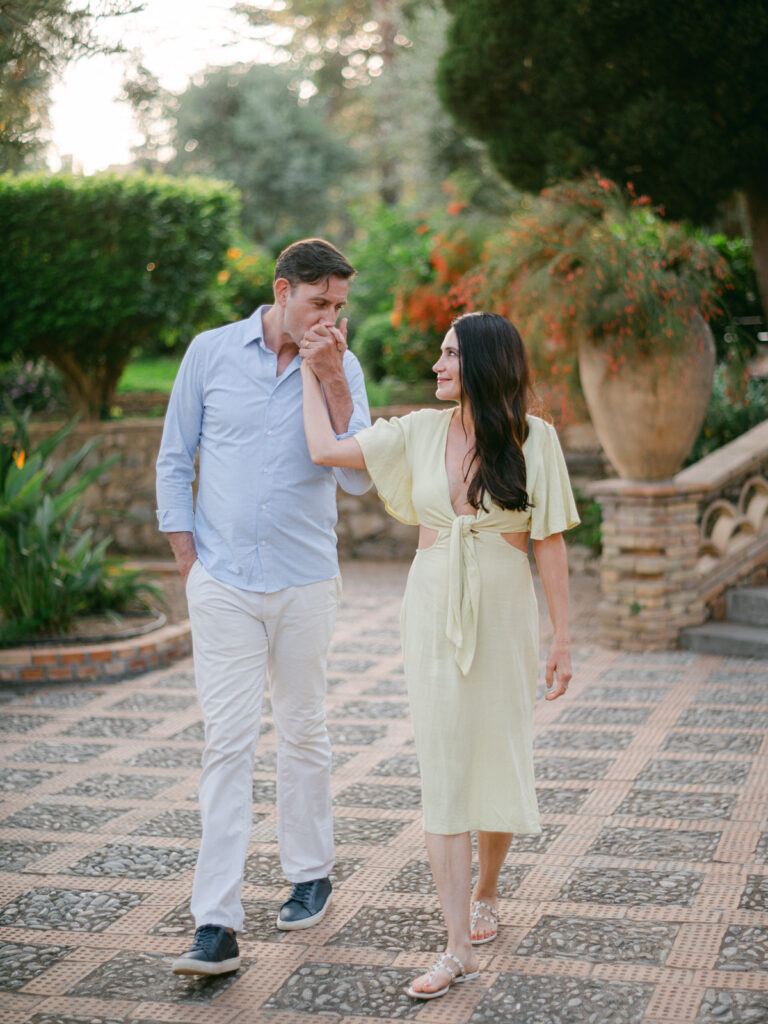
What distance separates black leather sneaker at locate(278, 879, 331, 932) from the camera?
3.40m

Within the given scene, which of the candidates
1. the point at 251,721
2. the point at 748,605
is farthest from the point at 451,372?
the point at 748,605

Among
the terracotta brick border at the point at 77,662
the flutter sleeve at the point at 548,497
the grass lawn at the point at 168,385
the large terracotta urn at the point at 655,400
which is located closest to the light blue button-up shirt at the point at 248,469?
the flutter sleeve at the point at 548,497

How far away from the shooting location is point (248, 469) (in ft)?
10.8

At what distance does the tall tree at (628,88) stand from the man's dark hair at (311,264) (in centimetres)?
561

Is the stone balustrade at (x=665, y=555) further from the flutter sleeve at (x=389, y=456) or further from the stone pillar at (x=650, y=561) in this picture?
the flutter sleeve at (x=389, y=456)

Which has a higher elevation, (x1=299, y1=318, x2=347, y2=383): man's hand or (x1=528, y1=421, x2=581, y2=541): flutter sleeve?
(x1=299, y1=318, x2=347, y2=383): man's hand

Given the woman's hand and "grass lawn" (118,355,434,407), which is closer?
the woman's hand

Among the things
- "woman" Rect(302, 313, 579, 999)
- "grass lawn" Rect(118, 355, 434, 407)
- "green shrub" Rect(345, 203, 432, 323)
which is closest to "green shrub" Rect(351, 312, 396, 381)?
"grass lawn" Rect(118, 355, 434, 407)

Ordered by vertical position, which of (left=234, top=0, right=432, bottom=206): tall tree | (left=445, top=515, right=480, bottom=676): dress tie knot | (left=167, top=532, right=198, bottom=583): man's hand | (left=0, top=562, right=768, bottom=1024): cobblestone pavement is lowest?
(left=0, top=562, right=768, bottom=1024): cobblestone pavement

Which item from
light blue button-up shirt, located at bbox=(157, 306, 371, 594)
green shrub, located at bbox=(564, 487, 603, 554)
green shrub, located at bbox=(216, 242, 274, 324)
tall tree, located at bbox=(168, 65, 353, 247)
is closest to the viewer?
light blue button-up shirt, located at bbox=(157, 306, 371, 594)

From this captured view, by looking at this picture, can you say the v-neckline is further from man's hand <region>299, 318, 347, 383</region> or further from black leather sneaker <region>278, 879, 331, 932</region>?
black leather sneaker <region>278, 879, 331, 932</region>

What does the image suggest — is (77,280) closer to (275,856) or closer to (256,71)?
(275,856)

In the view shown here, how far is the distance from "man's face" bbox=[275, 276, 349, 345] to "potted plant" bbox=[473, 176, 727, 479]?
387cm

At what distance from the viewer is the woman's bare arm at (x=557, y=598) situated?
309 centimetres
